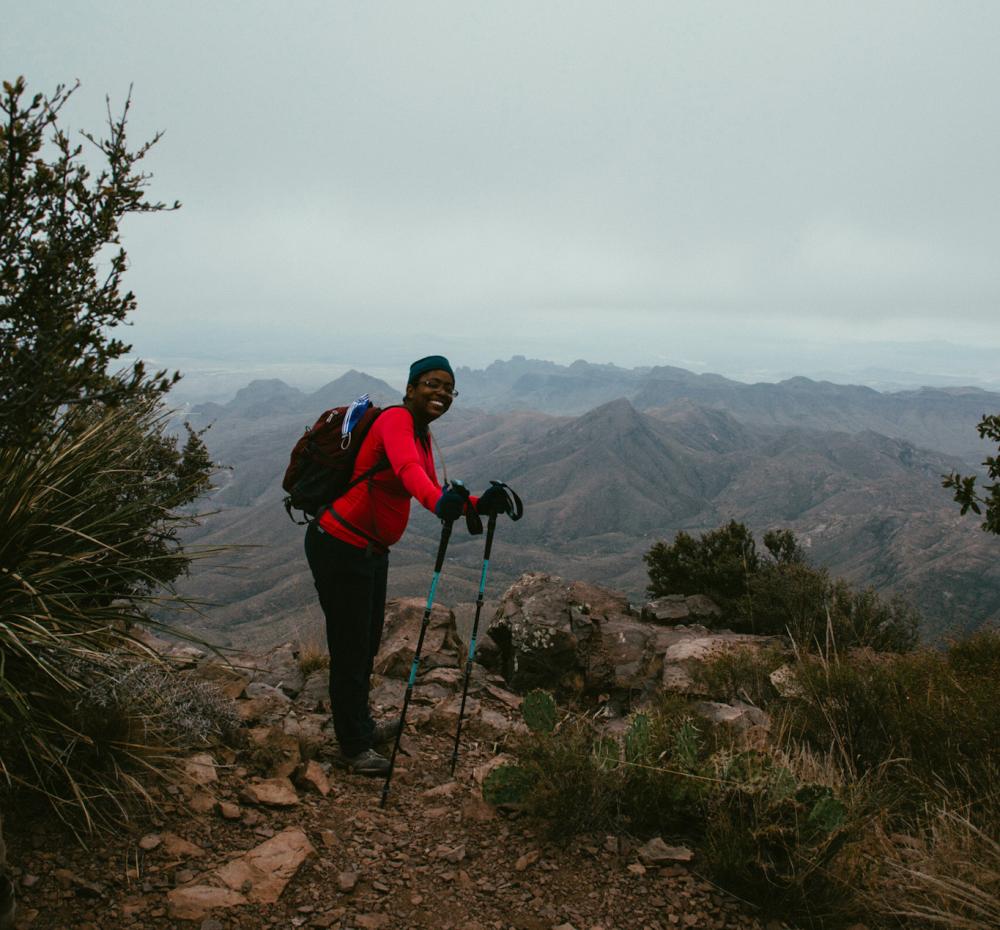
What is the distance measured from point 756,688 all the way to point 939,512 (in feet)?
766

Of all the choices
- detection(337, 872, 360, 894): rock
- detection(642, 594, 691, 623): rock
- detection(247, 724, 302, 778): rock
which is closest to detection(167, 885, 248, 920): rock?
detection(337, 872, 360, 894): rock

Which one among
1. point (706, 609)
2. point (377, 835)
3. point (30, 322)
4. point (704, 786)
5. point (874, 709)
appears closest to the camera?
point (30, 322)

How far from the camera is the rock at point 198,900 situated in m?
2.66

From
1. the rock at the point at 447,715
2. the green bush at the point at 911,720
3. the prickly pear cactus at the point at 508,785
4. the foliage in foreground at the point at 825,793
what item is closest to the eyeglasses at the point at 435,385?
the foliage in foreground at the point at 825,793

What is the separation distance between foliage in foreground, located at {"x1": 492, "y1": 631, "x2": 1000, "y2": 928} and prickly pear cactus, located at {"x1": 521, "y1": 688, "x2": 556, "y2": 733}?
5cm

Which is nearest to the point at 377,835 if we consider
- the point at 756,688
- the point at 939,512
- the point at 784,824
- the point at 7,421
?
the point at 784,824

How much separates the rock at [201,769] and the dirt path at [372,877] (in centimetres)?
8

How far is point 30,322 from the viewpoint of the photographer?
3020mm

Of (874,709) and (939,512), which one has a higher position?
(874,709)

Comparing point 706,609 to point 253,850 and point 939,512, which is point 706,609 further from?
point 939,512

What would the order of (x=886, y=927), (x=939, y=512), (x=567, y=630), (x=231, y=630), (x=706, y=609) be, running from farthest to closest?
(x=939, y=512) → (x=231, y=630) → (x=706, y=609) → (x=567, y=630) → (x=886, y=927)

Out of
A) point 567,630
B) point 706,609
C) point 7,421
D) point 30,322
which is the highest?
point 30,322

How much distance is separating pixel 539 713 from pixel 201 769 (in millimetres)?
2136

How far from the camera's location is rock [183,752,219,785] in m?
3.62
